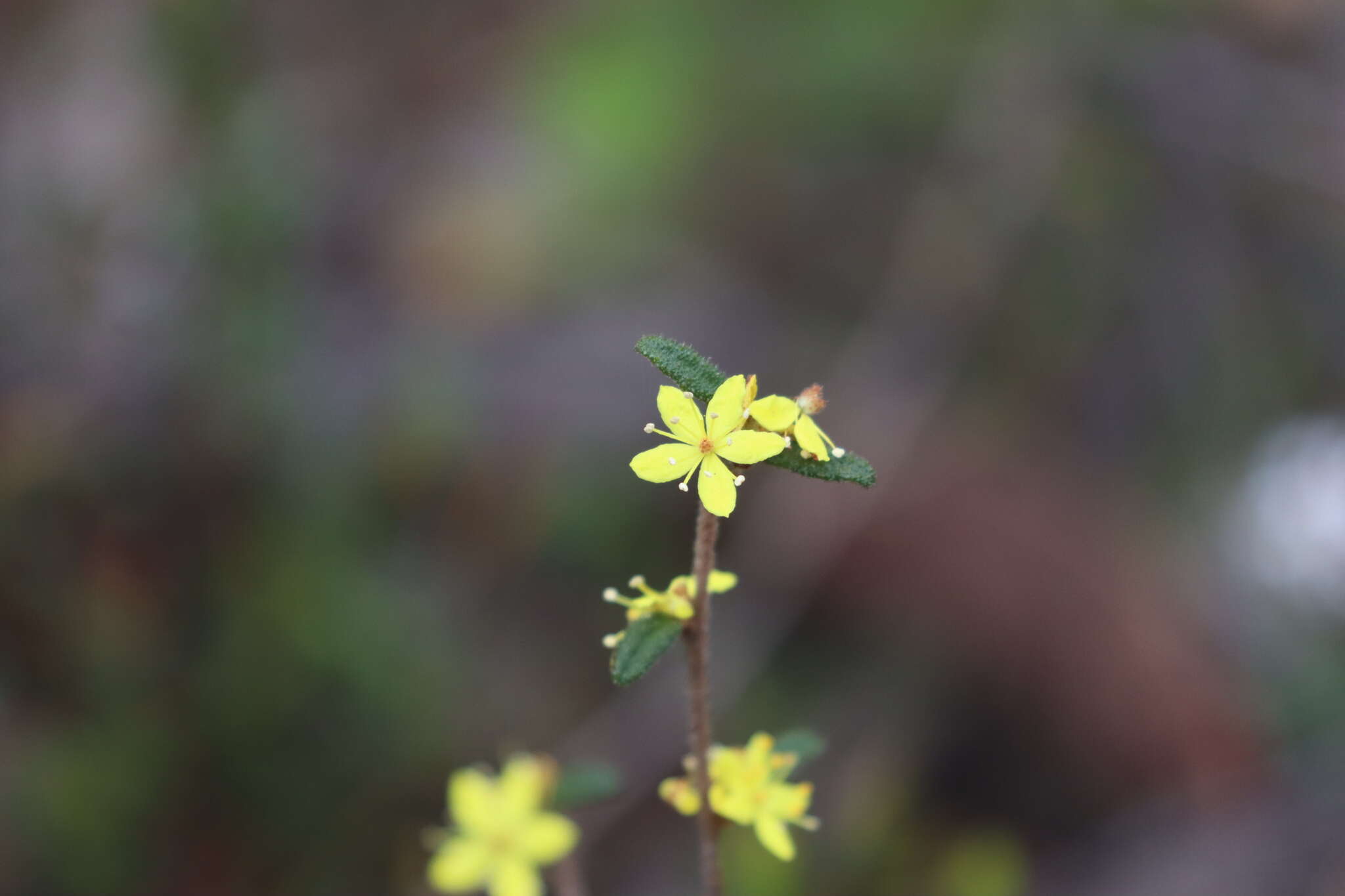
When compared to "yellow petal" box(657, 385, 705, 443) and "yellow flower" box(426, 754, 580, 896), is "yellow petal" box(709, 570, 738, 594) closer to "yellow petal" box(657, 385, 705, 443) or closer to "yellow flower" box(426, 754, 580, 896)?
"yellow petal" box(657, 385, 705, 443)

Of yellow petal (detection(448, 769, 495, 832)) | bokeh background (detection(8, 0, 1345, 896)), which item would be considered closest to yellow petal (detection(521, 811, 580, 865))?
yellow petal (detection(448, 769, 495, 832))

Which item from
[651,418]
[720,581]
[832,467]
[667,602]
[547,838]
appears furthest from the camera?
[651,418]

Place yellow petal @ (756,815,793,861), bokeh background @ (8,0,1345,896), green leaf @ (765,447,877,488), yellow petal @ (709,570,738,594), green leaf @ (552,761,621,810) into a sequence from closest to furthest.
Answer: green leaf @ (765,447,877,488), yellow petal @ (709,570,738,594), yellow petal @ (756,815,793,861), green leaf @ (552,761,621,810), bokeh background @ (8,0,1345,896)

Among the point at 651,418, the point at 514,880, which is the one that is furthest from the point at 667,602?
the point at 651,418

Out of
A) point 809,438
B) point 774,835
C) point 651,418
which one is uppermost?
point 651,418

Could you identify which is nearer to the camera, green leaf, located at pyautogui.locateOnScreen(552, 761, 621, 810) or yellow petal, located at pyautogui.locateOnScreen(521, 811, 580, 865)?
green leaf, located at pyautogui.locateOnScreen(552, 761, 621, 810)

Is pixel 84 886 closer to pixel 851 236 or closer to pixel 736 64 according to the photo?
pixel 851 236

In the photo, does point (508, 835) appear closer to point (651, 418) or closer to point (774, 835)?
point (774, 835)
